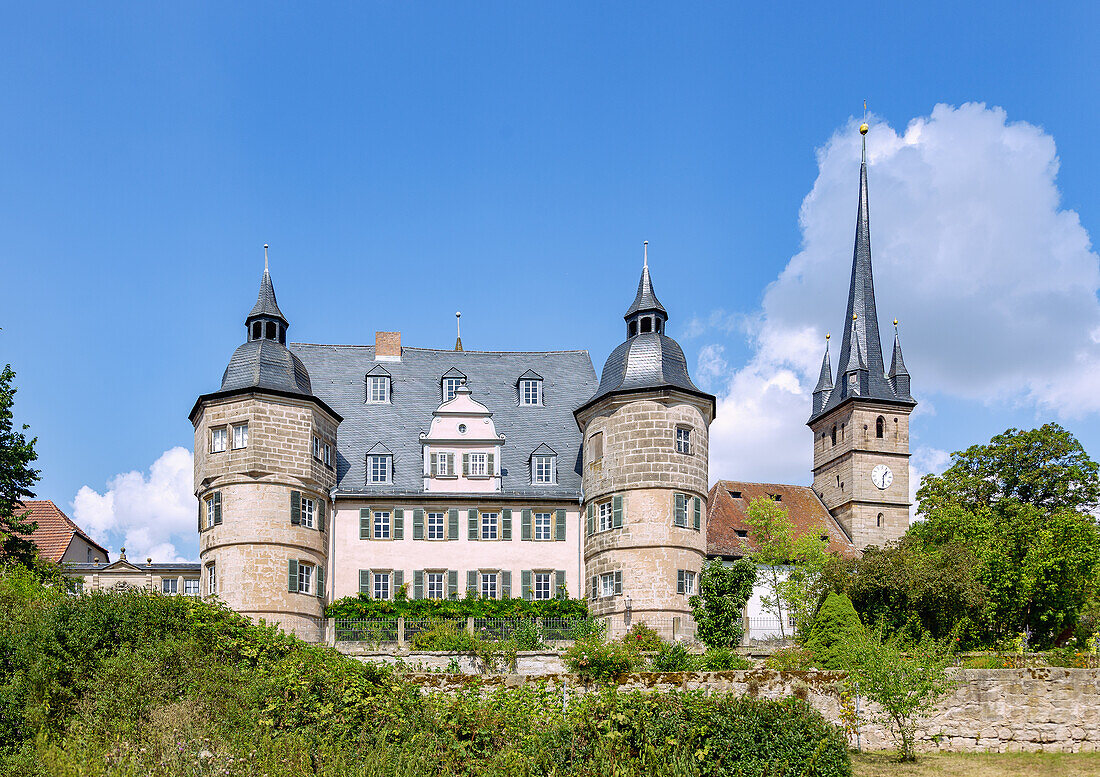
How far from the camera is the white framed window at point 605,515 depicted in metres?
38.8

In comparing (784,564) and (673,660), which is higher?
(784,564)

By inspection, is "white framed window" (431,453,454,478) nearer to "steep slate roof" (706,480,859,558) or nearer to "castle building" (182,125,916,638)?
"castle building" (182,125,916,638)

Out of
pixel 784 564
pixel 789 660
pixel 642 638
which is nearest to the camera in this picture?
pixel 789 660

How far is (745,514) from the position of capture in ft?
180

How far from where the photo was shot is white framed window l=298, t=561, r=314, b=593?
37844mm

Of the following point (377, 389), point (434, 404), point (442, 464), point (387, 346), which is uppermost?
point (387, 346)

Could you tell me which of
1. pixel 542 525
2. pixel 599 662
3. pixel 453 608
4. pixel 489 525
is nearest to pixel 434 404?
pixel 489 525

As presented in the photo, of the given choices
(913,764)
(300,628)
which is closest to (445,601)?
(300,628)

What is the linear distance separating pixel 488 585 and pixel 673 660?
13070 mm

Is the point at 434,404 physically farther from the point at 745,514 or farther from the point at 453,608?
the point at 745,514

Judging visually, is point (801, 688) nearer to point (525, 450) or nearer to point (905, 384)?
point (525, 450)

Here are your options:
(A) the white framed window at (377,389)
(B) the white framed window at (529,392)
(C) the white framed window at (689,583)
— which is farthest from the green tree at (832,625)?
(A) the white framed window at (377,389)

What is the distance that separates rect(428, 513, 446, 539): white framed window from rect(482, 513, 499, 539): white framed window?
4.84ft

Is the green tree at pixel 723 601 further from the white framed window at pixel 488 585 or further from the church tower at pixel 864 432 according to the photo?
the church tower at pixel 864 432
